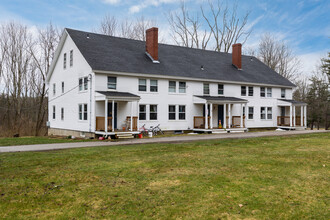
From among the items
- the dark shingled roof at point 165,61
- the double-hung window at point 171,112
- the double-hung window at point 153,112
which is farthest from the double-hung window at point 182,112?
the dark shingled roof at point 165,61

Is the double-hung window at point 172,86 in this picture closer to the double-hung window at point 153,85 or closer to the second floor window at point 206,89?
the double-hung window at point 153,85

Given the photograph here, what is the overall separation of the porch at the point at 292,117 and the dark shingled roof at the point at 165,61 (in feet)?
7.61

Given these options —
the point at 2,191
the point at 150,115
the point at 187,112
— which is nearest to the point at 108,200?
the point at 2,191

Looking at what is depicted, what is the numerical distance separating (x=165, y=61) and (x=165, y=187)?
19.3 metres

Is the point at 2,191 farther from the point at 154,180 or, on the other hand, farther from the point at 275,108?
the point at 275,108

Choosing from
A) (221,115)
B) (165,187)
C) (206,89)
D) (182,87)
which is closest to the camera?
(165,187)

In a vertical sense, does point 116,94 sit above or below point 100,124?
above

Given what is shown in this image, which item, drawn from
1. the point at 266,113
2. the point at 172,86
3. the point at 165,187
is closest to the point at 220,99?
the point at 172,86

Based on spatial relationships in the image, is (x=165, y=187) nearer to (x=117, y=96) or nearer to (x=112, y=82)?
(x=117, y=96)

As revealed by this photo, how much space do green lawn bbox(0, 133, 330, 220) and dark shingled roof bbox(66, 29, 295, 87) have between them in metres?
11.9

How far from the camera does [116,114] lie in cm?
2091

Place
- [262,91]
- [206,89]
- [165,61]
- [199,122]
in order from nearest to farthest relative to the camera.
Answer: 1. [199,122]
2. [165,61]
3. [206,89]
4. [262,91]

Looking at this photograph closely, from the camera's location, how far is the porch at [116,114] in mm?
18891

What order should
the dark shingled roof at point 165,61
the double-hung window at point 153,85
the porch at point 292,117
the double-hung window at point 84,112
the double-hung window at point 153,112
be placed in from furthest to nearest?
1. the porch at point 292,117
2. the double-hung window at point 153,85
3. the double-hung window at point 153,112
4. the dark shingled roof at point 165,61
5. the double-hung window at point 84,112
